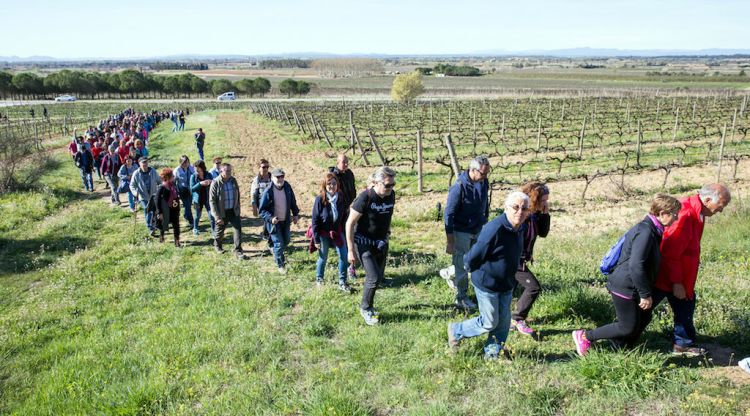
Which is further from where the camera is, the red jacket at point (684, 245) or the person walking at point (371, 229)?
the person walking at point (371, 229)

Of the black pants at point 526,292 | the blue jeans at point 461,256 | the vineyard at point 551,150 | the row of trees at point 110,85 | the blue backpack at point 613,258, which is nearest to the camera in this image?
the blue backpack at point 613,258

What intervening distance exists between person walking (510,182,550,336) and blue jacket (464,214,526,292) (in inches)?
32.8

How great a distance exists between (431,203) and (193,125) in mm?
26207

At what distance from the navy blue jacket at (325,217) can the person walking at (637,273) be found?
334 centimetres

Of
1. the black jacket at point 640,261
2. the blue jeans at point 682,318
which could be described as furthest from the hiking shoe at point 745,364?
the black jacket at point 640,261

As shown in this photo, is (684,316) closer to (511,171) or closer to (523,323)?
(523,323)

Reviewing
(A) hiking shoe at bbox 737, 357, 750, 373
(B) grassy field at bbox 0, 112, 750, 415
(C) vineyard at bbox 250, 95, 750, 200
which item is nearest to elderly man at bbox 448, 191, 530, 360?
(B) grassy field at bbox 0, 112, 750, 415

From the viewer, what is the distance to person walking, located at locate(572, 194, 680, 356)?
3.93 metres

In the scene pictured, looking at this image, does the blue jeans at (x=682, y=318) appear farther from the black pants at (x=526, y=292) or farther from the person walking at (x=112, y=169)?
the person walking at (x=112, y=169)

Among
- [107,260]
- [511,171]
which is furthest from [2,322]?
[511,171]

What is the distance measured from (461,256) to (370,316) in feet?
4.05

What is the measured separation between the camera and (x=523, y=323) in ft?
16.5

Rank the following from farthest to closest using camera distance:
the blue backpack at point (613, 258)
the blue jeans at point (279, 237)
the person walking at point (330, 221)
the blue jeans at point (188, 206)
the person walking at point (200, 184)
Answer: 1. the blue jeans at point (188, 206)
2. the person walking at point (200, 184)
3. the blue jeans at point (279, 237)
4. the person walking at point (330, 221)
5. the blue backpack at point (613, 258)

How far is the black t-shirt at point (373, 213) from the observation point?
521 cm
